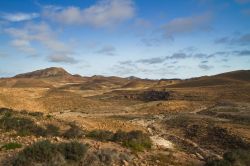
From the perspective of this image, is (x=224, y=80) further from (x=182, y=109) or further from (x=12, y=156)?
(x=12, y=156)

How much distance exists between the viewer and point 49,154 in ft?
37.0

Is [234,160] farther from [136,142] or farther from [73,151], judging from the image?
[73,151]

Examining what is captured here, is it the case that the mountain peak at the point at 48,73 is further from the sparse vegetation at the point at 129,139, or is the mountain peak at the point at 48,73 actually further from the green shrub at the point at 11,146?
the green shrub at the point at 11,146

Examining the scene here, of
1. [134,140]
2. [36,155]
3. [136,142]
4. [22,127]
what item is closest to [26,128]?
[22,127]

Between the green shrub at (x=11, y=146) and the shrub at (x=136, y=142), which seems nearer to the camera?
the green shrub at (x=11, y=146)

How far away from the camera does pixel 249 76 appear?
93562mm

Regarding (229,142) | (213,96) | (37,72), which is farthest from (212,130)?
(37,72)

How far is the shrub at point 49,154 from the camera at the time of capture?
1088cm

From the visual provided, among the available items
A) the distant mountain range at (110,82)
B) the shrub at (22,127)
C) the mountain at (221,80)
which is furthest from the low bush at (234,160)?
the mountain at (221,80)

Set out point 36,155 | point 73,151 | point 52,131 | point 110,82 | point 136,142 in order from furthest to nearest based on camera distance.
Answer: point 110,82
point 52,131
point 136,142
point 73,151
point 36,155

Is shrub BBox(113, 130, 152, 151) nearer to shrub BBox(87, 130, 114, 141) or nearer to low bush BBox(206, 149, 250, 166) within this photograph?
shrub BBox(87, 130, 114, 141)

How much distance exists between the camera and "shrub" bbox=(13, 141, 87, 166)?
10883 mm

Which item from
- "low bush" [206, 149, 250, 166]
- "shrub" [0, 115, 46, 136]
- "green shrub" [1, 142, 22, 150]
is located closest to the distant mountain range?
"shrub" [0, 115, 46, 136]

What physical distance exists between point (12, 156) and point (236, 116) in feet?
84.4
